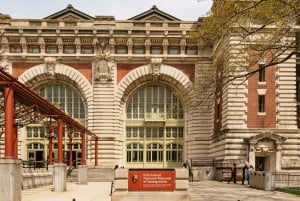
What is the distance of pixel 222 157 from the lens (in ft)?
148

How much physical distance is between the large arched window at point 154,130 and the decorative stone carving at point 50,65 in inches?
377

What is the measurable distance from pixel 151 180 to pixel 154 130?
3689cm

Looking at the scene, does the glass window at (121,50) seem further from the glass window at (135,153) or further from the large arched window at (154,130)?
the glass window at (135,153)

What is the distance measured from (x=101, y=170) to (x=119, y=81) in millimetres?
11737

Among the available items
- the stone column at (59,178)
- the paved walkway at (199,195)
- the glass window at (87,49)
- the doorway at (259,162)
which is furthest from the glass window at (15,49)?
the doorway at (259,162)

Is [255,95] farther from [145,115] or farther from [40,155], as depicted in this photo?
[40,155]

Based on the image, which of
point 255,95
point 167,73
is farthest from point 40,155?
point 255,95

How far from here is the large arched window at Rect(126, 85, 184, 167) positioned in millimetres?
55844

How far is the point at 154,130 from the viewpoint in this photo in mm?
56406

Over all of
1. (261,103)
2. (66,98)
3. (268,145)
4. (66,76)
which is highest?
(66,76)

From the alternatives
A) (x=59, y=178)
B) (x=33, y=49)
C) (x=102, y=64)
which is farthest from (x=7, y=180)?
(x=33, y=49)

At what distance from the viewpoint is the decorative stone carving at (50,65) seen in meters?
53.1

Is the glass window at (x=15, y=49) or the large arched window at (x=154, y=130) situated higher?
the glass window at (x=15, y=49)

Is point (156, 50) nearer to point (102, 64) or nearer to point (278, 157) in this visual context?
point (102, 64)
